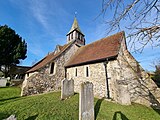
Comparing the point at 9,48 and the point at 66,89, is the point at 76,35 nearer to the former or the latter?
the point at 66,89

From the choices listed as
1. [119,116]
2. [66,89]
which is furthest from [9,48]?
[119,116]

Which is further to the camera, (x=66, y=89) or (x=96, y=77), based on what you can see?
(x=96, y=77)

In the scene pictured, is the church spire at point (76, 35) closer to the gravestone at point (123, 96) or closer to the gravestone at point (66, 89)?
the gravestone at point (66, 89)

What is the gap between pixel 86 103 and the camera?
616 cm

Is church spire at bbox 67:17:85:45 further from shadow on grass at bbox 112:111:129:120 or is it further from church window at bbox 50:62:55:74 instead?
shadow on grass at bbox 112:111:129:120

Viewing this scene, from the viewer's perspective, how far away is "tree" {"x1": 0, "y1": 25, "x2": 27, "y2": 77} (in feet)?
79.3

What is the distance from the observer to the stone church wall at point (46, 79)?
1255cm

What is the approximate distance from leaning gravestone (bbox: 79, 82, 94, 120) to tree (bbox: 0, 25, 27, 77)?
23955 millimetres

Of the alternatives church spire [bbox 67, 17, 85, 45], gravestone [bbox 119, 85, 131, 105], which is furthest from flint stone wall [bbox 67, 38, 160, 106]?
church spire [bbox 67, 17, 85, 45]

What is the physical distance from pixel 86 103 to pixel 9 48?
26.0m

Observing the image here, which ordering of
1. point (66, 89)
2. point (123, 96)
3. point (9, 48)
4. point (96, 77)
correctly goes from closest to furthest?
point (123, 96) < point (66, 89) < point (96, 77) < point (9, 48)

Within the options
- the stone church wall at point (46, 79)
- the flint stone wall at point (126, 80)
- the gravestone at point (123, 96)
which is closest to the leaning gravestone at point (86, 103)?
the gravestone at point (123, 96)

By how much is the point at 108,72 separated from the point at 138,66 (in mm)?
3465

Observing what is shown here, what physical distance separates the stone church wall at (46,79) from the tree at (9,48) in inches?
544
